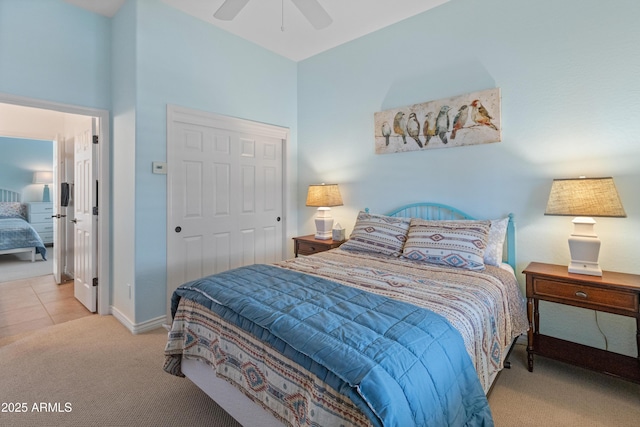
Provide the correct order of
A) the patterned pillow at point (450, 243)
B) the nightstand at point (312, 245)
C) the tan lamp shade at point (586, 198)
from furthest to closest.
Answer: the nightstand at point (312, 245) → the patterned pillow at point (450, 243) → the tan lamp shade at point (586, 198)

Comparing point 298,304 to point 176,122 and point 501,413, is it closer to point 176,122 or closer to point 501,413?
point 501,413

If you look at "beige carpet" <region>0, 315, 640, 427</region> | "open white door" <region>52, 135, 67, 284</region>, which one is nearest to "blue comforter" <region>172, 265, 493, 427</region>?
"beige carpet" <region>0, 315, 640, 427</region>

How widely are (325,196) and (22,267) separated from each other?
507cm

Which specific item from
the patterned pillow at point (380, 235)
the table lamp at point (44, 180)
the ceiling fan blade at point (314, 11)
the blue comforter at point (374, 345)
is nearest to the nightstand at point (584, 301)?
the patterned pillow at point (380, 235)

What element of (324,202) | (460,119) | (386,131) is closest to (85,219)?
(324,202)

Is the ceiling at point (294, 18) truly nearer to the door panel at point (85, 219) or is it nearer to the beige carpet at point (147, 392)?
the door panel at point (85, 219)

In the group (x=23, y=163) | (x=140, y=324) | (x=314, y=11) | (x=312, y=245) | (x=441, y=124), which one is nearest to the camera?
(x=314, y=11)

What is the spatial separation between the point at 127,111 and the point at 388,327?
282cm

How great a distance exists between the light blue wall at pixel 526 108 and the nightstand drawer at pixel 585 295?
0.44 m

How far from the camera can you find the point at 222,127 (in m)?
3.24

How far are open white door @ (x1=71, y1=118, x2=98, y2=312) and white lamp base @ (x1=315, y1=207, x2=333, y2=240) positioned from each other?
2252 millimetres

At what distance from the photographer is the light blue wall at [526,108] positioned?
81.1 inches

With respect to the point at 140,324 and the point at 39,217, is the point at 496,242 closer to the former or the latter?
the point at 140,324

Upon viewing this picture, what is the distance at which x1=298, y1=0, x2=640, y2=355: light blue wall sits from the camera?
2061 millimetres
